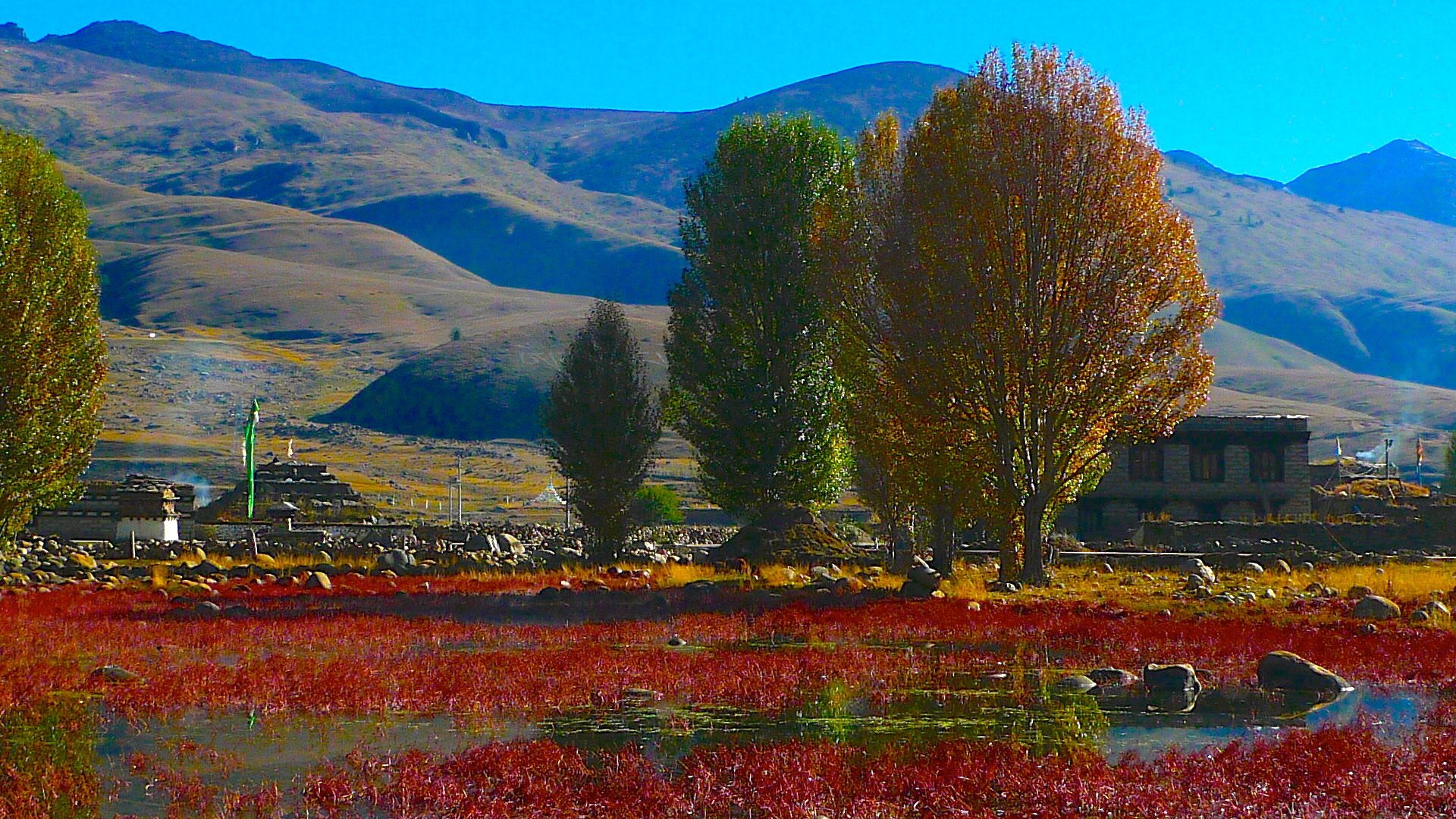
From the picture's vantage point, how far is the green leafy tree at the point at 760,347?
4403 centimetres

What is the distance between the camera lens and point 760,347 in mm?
44281

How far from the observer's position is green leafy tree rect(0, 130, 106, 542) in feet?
109

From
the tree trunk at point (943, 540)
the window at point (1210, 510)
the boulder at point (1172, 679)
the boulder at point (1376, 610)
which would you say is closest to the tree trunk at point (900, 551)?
the tree trunk at point (943, 540)

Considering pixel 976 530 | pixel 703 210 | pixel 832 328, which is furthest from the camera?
pixel 976 530

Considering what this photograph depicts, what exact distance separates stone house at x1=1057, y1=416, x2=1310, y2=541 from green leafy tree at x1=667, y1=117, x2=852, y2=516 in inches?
1037

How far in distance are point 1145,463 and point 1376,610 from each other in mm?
44179

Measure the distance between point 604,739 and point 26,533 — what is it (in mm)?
49785

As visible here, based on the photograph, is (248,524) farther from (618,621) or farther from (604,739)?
(604,739)

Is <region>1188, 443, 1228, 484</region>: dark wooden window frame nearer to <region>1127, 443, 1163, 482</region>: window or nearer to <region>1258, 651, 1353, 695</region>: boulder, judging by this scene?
<region>1127, 443, 1163, 482</region>: window

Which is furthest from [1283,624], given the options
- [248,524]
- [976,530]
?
[248,524]

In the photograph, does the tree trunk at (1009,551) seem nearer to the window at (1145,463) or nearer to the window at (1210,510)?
the window at (1145,463)

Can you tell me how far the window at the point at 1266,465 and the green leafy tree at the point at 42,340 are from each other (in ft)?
171

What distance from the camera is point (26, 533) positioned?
181ft

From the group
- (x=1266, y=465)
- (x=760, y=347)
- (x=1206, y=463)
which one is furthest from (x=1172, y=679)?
(x=1266, y=465)
